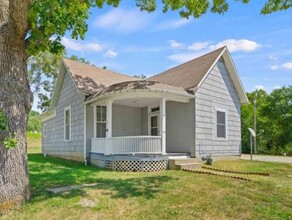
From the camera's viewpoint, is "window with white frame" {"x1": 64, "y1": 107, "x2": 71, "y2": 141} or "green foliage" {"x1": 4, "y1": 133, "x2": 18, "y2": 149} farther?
"window with white frame" {"x1": 64, "y1": 107, "x2": 71, "y2": 141}

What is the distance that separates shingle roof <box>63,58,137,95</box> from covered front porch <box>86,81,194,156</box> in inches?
40.9

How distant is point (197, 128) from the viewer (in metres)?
12.1

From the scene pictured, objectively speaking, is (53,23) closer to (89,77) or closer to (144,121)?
(89,77)

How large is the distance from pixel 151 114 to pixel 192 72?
3015 millimetres

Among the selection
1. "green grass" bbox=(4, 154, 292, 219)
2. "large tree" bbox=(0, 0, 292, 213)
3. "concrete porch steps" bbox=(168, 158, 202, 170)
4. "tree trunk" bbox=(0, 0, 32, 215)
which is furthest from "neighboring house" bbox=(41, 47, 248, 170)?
"tree trunk" bbox=(0, 0, 32, 215)

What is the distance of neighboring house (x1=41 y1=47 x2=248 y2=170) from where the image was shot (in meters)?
11.0

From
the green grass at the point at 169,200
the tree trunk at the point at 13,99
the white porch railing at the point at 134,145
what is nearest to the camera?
the green grass at the point at 169,200

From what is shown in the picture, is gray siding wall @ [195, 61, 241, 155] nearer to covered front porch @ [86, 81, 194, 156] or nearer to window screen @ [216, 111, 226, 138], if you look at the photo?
window screen @ [216, 111, 226, 138]

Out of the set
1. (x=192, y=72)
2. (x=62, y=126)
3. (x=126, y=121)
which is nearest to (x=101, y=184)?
(x=126, y=121)

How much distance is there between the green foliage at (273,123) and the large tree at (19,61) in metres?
17.8

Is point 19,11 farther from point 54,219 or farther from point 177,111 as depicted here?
point 177,111

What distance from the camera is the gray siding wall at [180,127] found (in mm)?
12258

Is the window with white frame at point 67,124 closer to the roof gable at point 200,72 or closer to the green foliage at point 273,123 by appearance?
the roof gable at point 200,72

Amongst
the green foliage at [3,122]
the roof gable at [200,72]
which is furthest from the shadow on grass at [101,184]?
the roof gable at [200,72]
